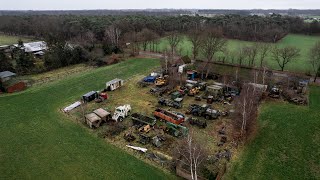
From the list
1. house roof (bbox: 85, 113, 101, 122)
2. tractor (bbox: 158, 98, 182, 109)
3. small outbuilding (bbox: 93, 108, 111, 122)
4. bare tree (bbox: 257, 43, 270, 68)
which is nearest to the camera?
house roof (bbox: 85, 113, 101, 122)

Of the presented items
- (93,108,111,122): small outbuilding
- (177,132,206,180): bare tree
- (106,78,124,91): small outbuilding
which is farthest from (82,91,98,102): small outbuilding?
(177,132,206,180): bare tree

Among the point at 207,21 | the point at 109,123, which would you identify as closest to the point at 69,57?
the point at 109,123

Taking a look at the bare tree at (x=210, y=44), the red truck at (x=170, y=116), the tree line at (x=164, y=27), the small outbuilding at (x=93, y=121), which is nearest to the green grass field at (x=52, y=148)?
the small outbuilding at (x=93, y=121)

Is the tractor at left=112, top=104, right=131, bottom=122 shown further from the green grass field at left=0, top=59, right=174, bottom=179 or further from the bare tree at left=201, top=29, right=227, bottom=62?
the bare tree at left=201, top=29, right=227, bottom=62

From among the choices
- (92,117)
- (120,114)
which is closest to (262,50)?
(120,114)

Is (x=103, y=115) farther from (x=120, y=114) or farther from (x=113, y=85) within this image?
(x=113, y=85)

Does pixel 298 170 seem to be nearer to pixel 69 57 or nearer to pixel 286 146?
pixel 286 146
